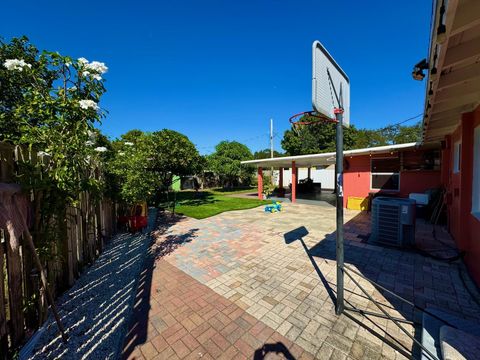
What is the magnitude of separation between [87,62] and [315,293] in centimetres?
465

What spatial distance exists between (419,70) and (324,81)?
1.74 meters

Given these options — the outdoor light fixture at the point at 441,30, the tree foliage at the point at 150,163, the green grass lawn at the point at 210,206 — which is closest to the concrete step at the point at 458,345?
the outdoor light fixture at the point at 441,30

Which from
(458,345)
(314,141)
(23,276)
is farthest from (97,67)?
(314,141)

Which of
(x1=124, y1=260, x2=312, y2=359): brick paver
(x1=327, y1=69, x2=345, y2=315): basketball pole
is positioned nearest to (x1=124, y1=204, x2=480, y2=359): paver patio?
(x1=124, y1=260, x2=312, y2=359): brick paver

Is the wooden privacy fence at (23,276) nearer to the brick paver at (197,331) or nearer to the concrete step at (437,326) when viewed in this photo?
the brick paver at (197,331)

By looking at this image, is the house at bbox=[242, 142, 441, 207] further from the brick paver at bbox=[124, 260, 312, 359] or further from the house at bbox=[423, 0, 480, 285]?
the brick paver at bbox=[124, 260, 312, 359]

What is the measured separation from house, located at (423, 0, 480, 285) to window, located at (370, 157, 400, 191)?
3308mm

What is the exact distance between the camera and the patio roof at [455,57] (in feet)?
4.54

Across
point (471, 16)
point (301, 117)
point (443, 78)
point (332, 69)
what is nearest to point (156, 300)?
point (301, 117)

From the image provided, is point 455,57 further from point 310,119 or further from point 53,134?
point 53,134

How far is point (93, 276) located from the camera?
12.1ft

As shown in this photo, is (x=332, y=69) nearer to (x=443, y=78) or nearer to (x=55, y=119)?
(x=443, y=78)

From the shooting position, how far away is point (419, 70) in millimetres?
2904

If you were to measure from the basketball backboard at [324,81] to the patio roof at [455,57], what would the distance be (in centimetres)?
89
